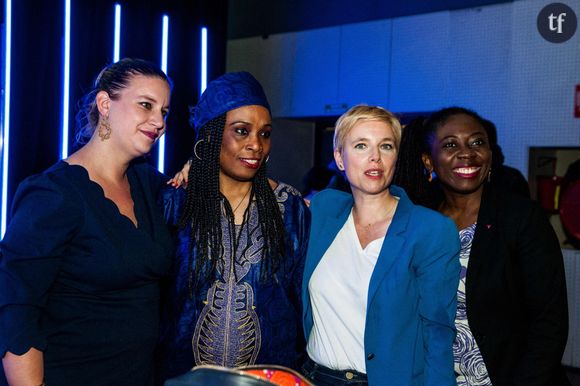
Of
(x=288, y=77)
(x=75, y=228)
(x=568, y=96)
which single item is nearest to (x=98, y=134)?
(x=75, y=228)

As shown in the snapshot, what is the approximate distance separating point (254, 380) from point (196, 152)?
3.84 feet

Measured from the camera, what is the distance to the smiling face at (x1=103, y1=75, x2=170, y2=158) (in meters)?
1.64

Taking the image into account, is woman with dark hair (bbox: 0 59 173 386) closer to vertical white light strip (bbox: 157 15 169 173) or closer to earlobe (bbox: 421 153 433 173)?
earlobe (bbox: 421 153 433 173)

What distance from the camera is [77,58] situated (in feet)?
13.4

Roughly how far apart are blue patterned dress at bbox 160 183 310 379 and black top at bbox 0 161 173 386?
0.11 metres

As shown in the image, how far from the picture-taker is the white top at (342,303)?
61.7 inches

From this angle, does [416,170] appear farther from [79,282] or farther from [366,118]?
[79,282]

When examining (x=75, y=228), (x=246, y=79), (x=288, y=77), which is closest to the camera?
(x=75, y=228)

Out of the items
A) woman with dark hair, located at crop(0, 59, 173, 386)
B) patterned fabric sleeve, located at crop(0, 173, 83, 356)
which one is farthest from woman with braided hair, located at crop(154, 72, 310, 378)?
patterned fabric sleeve, located at crop(0, 173, 83, 356)

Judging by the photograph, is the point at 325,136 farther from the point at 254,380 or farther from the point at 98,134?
the point at 254,380

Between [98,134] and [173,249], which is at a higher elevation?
[98,134]

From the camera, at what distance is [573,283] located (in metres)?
4.24

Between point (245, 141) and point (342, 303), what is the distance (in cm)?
54

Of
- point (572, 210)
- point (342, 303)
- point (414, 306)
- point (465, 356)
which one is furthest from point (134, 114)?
point (572, 210)
